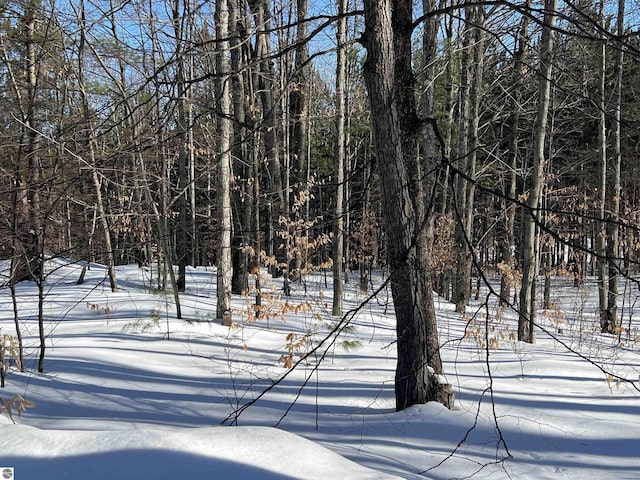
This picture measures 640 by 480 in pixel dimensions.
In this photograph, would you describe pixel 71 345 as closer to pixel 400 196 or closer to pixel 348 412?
pixel 348 412

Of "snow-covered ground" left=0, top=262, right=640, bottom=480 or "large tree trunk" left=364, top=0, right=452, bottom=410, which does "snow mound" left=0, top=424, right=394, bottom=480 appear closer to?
"snow-covered ground" left=0, top=262, right=640, bottom=480

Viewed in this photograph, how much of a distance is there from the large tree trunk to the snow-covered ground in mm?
178

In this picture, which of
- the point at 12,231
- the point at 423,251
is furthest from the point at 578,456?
the point at 12,231

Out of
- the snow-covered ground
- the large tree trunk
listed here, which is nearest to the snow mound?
the snow-covered ground

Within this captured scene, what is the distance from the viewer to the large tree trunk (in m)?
3.40

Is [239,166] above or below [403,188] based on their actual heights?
above

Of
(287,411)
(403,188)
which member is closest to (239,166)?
(403,188)

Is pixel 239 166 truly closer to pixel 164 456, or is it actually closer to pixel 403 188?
pixel 403 188

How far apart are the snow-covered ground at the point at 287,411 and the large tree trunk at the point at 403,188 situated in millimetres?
178

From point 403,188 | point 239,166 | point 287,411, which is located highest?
point 239,166

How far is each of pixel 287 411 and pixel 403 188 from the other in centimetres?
175

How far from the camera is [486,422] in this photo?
362cm

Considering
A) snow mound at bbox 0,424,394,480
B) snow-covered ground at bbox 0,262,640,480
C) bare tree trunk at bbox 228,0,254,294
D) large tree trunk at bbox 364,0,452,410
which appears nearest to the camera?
snow mound at bbox 0,424,394,480

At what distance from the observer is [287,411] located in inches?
119
